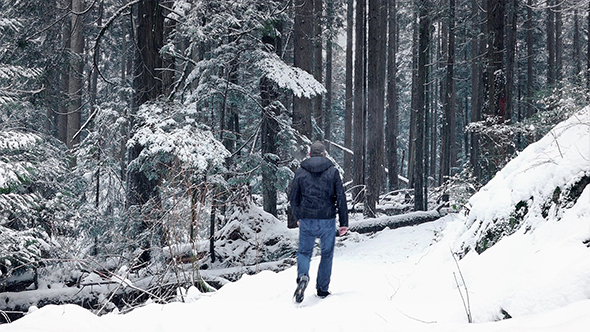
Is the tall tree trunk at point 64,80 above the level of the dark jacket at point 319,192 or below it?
above

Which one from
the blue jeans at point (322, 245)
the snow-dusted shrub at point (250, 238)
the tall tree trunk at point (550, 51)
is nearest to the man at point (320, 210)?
the blue jeans at point (322, 245)

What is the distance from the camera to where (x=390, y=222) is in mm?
13531

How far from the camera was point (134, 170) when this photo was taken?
30.0ft

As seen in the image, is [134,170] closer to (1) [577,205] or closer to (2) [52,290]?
(2) [52,290]

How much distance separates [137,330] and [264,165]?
7192 mm

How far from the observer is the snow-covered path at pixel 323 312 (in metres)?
2.82

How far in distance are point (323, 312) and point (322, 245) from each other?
1125mm

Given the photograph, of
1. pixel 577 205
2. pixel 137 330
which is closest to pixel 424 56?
pixel 577 205

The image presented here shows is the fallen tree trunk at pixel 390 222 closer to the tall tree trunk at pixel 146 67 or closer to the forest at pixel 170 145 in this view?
the forest at pixel 170 145

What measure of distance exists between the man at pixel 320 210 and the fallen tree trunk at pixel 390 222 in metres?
7.25

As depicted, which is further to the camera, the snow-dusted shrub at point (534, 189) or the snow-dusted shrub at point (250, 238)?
the snow-dusted shrub at point (250, 238)

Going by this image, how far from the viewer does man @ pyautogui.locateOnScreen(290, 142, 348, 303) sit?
16.9ft

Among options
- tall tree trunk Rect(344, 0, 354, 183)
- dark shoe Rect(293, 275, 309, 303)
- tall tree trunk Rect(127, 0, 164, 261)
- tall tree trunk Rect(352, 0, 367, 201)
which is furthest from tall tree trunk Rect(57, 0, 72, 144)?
tall tree trunk Rect(344, 0, 354, 183)

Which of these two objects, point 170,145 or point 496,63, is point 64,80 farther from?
point 496,63
